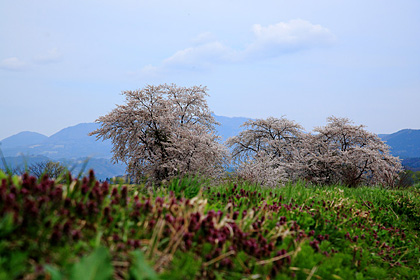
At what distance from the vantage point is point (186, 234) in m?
2.71

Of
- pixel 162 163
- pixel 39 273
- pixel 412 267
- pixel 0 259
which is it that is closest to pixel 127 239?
pixel 39 273

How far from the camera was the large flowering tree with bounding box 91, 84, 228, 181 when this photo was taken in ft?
66.2

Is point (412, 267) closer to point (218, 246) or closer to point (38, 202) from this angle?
point (218, 246)

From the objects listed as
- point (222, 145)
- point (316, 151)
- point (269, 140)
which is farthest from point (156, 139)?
point (316, 151)

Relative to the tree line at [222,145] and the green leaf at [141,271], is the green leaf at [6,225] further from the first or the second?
the tree line at [222,145]

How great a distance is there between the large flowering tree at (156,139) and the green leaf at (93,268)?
57.8 ft

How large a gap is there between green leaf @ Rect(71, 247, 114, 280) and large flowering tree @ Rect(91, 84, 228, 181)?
57.8 feet

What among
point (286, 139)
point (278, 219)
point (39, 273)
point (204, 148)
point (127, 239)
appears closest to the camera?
point (39, 273)

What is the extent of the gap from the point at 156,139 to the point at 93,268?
67.3 feet

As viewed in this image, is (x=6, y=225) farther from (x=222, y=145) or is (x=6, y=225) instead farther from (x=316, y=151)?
(x=316, y=151)

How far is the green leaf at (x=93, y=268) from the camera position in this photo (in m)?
1.83

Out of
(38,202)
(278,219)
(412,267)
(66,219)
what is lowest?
(412,267)

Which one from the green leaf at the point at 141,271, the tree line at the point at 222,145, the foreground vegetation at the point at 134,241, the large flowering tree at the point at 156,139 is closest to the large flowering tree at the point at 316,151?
the tree line at the point at 222,145

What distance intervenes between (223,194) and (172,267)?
124 inches
